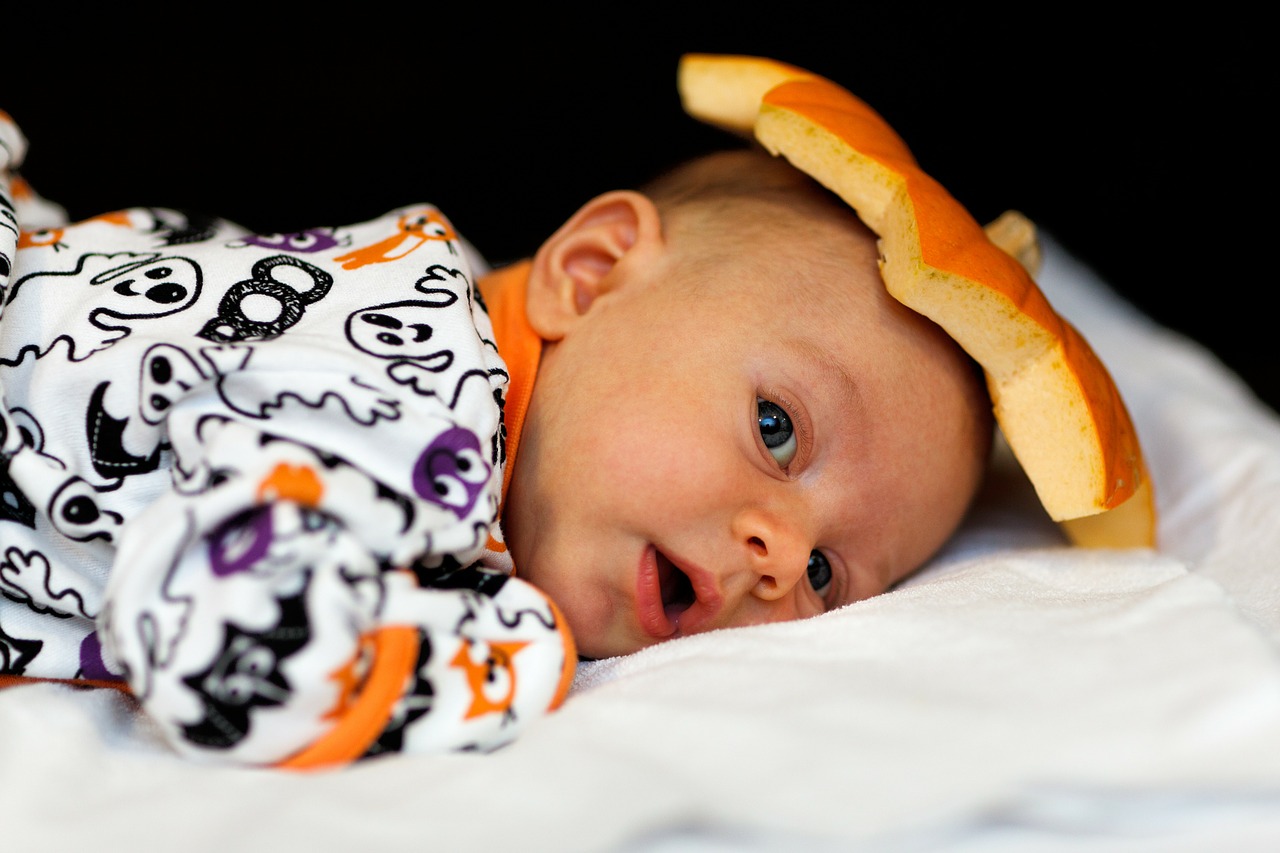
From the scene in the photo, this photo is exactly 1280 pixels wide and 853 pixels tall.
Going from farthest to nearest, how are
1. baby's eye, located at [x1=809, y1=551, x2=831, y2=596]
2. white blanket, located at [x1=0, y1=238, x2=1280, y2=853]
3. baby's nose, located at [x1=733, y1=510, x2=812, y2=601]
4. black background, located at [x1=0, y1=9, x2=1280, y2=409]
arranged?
1. black background, located at [x1=0, y1=9, x2=1280, y2=409]
2. baby's eye, located at [x1=809, y1=551, x2=831, y2=596]
3. baby's nose, located at [x1=733, y1=510, x2=812, y2=601]
4. white blanket, located at [x1=0, y1=238, x2=1280, y2=853]

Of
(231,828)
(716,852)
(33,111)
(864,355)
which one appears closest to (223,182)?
(33,111)

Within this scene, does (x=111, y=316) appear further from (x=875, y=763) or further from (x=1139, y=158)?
(x=1139, y=158)

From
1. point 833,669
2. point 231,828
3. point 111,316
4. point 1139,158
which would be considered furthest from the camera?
point 1139,158

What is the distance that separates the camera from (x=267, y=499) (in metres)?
0.72

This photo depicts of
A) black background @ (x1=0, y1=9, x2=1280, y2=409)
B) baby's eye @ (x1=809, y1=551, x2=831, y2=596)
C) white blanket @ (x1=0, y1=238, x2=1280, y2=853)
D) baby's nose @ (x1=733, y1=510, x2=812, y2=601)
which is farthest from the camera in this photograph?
black background @ (x1=0, y1=9, x2=1280, y2=409)

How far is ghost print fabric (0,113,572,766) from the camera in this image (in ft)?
2.34

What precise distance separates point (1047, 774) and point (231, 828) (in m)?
0.47

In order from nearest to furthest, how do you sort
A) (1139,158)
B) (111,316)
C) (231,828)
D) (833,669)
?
(231,828) → (833,669) → (111,316) → (1139,158)

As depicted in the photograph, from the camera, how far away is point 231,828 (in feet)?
2.10

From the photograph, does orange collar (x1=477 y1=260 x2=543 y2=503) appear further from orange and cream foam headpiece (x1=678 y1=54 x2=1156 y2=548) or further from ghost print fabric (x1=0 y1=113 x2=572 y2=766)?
orange and cream foam headpiece (x1=678 y1=54 x2=1156 y2=548)

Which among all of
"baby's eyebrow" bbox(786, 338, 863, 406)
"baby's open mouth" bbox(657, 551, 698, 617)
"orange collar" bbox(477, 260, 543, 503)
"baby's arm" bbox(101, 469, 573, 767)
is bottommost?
"baby's open mouth" bbox(657, 551, 698, 617)

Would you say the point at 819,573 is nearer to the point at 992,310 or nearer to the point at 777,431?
the point at 777,431

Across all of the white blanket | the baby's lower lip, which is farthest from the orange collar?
the white blanket

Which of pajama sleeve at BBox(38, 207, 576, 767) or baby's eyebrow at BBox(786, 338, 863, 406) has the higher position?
baby's eyebrow at BBox(786, 338, 863, 406)
